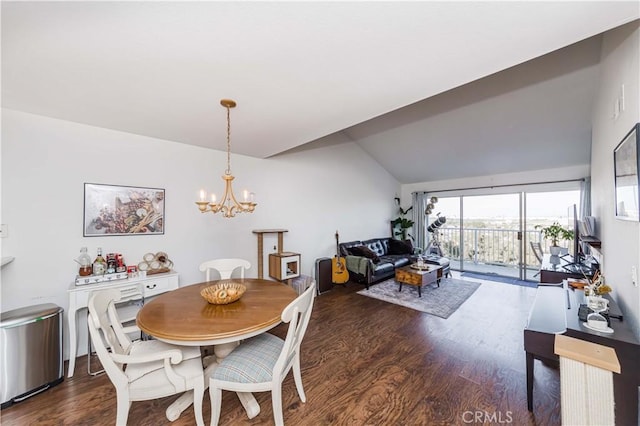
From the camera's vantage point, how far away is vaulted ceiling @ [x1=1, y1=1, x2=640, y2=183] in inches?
44.3

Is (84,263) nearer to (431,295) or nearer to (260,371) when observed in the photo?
(260,371)

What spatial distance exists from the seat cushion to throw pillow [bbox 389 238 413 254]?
15.6ft

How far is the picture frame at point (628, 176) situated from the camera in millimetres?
1241

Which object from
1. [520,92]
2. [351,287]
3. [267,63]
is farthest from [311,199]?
[520,92]

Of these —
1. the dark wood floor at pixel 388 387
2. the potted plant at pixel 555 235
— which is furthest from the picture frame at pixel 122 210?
the potted plant at pixel 555 235

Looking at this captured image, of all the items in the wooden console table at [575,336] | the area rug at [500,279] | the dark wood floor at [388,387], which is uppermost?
the wooden console table at [575,336]

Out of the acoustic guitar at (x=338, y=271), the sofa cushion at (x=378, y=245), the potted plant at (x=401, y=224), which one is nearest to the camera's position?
the acoustic guitar at (x=338, y=271)

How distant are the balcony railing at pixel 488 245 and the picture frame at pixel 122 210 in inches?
256

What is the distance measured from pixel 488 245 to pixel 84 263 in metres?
7.49

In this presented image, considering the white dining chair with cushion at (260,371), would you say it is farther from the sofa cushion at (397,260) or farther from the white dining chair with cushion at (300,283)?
the sofa cushion at (397,260)

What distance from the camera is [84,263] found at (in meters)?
2.39

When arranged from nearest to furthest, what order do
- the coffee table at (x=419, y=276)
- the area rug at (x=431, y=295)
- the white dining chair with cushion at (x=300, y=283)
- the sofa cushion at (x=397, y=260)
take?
the area rug at (x=431, y=295) → the white dining chair with cushion at (x=300, y=283) → the coffee table at (x=419, y=276) → the sofa cushion at (x=397, y=260)

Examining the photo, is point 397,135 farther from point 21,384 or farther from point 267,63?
point 21,384

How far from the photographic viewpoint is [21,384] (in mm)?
1831
